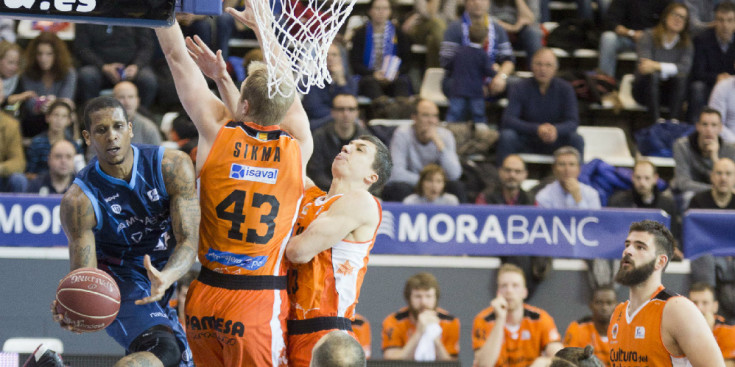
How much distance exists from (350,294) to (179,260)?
994 millimetres

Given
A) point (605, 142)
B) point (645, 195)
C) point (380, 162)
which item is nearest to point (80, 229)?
point (380, 162)

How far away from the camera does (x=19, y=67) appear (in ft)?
34.7

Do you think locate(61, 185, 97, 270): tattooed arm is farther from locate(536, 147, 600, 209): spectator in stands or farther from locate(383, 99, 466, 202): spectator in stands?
locate(536, 147, 600, 209): spectator in stands

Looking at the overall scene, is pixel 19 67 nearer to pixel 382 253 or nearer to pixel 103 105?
pixel 382 253

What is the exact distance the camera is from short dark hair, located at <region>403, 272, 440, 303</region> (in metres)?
8.41

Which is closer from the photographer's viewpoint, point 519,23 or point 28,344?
point 28,344

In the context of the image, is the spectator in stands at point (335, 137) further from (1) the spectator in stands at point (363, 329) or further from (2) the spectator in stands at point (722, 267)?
(2) the spectator in stands at point (722, 267)

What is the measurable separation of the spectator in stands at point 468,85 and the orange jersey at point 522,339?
10.8 feet

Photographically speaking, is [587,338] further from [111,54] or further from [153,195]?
[111,54]

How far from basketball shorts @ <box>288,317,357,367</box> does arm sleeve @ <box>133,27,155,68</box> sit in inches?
241

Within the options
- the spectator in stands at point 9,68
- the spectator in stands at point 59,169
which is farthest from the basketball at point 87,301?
the spectator in stands at point 9,68

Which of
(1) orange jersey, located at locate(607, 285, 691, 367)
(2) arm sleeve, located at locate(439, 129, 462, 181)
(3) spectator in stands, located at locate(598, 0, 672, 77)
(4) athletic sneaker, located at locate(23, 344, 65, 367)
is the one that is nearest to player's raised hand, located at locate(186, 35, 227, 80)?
(4) athletic sneaker, located at locate(23, 344, 65, 367)

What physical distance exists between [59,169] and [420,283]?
355 cm

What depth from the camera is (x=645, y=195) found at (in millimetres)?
9750
